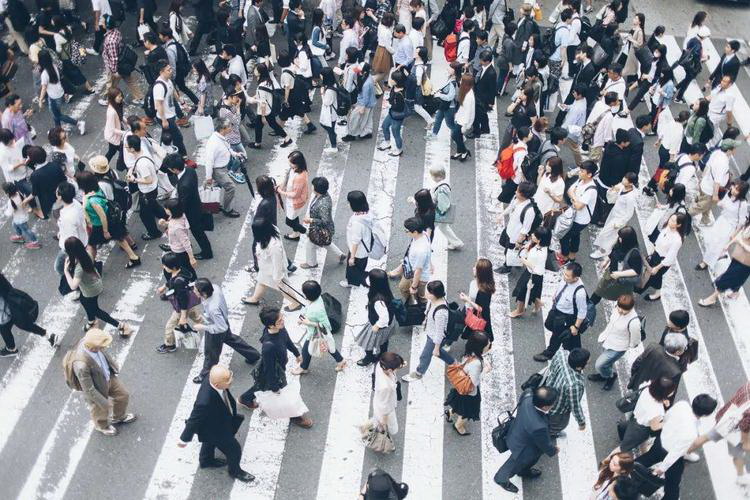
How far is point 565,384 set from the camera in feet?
27.0

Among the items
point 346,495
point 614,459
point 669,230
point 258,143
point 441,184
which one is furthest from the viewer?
point 258,143

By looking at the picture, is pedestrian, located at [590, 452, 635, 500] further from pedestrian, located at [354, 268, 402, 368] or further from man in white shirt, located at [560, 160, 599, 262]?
man in white shirt, located at [560, 160, 599, 262]

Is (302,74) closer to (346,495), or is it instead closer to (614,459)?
(346,495)

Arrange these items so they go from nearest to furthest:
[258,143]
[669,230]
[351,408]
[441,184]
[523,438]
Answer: [523,438], [351,408], [669,230], [441,184], [258,143]

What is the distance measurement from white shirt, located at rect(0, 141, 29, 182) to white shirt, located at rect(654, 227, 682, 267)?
9.39m

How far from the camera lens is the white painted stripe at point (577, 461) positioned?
8.85m

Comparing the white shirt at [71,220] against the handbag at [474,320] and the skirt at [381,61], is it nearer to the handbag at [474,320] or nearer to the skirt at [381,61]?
the handbag at [474,320]

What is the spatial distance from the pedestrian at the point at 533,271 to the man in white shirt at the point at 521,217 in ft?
0.58

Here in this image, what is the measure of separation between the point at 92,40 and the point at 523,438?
45.3ft

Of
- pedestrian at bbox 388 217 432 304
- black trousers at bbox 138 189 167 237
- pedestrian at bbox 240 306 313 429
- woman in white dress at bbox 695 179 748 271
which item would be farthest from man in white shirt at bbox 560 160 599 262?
black trousers at bbox 138 189 167 237

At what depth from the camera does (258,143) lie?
1406cm

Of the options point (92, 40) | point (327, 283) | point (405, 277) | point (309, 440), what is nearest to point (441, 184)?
point (405, 277)

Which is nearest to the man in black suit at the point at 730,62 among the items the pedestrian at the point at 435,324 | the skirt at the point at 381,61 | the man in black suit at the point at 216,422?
the skirt at the point at 381,61

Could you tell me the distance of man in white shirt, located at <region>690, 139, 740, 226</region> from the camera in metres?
11.9
